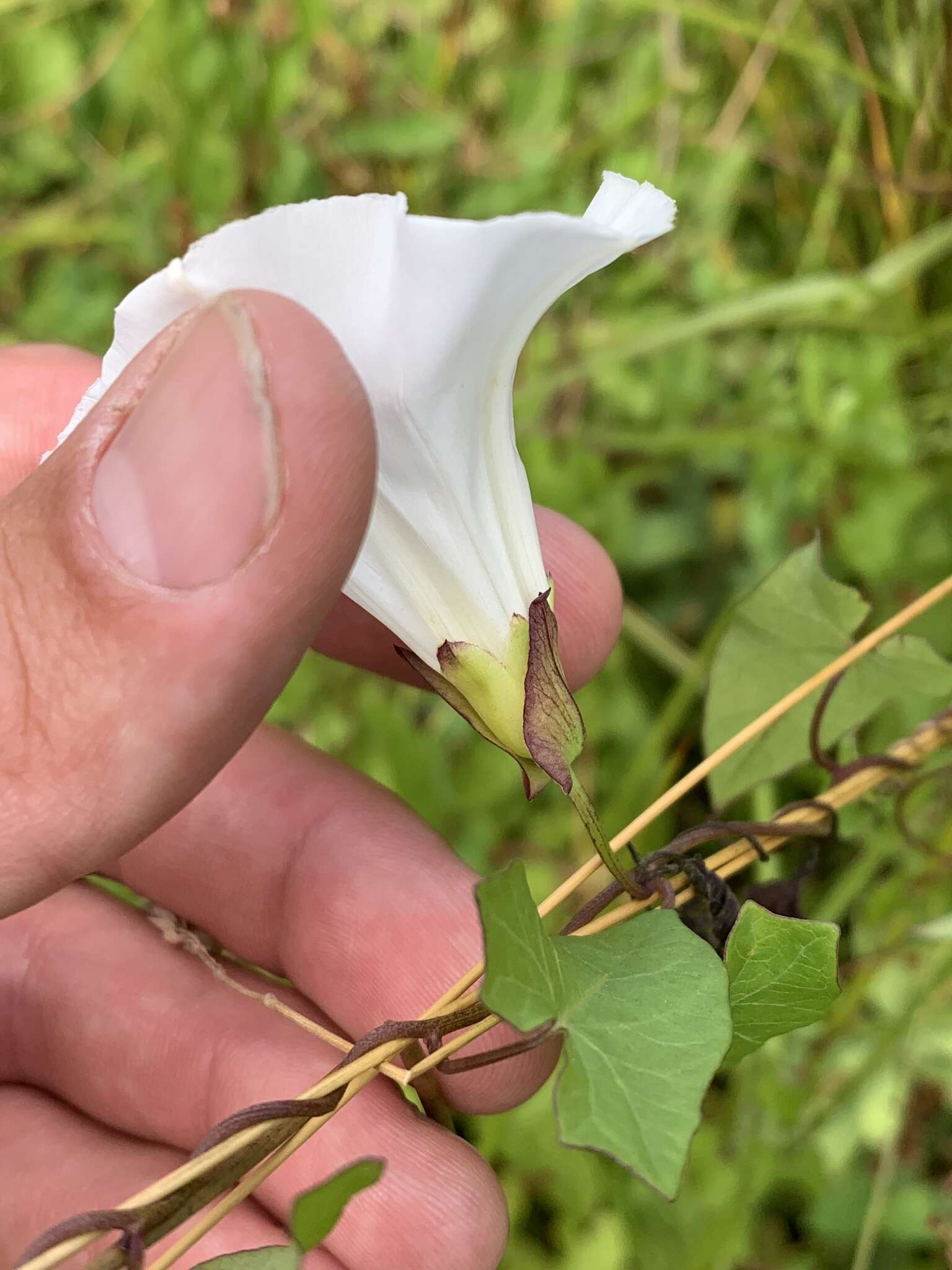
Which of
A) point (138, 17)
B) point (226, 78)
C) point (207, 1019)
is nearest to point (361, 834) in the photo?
point (207, 1019)

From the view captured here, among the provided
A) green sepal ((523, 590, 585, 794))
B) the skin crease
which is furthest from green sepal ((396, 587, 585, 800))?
the skin crease

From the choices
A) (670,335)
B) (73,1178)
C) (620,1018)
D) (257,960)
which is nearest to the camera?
(620,1018)

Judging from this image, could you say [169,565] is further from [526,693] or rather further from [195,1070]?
[195,1070]

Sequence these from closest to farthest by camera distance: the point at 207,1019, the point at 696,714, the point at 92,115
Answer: the point at 207,1019 < the point at 696,714 < the point at 92,115

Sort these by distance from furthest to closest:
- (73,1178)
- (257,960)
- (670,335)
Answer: (670,335)
(257,960)
(73,1178)

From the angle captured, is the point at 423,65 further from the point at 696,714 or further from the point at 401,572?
the point at 401,572

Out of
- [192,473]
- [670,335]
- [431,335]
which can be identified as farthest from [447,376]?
[670,335]

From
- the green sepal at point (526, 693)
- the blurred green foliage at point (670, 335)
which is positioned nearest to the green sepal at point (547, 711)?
the green sepal at point (526, 693)
